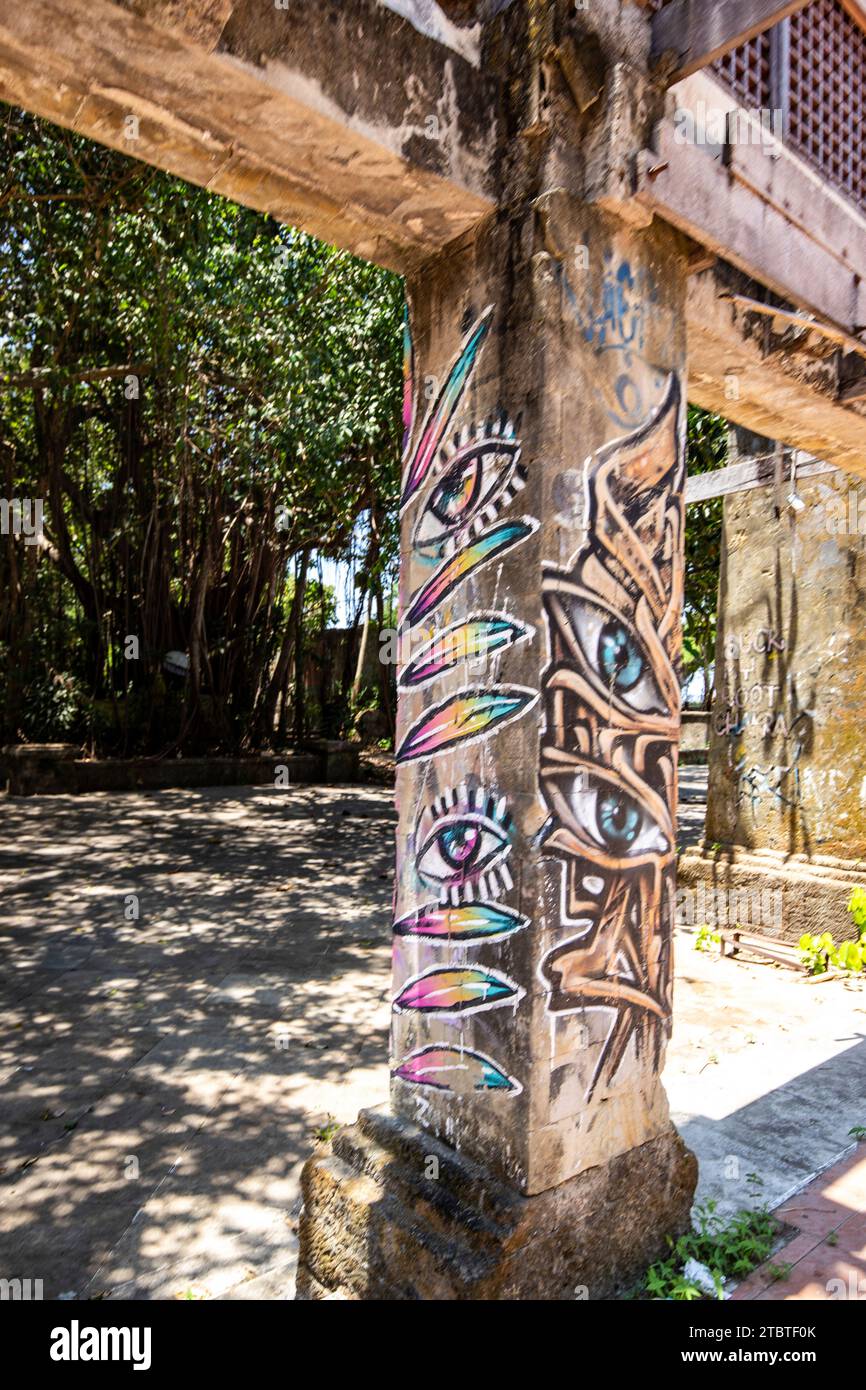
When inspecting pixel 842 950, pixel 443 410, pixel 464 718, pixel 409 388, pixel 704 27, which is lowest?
pixel 842 950

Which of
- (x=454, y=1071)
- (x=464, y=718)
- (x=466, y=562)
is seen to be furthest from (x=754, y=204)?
(x=454, y=1071)

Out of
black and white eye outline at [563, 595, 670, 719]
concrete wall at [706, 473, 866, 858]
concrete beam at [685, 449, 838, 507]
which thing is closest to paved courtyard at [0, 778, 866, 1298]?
concrete wall at [706, 473, 866, 858]

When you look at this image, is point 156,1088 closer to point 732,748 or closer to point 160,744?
point 732,748

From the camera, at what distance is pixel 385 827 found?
371 inches

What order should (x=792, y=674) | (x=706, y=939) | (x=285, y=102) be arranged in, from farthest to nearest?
(x=792, y=674), (x=706, y=939), (x=285, y=102)

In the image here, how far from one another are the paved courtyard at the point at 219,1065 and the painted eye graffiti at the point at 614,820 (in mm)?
→ 1221

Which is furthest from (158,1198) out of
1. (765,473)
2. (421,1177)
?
(765,473)

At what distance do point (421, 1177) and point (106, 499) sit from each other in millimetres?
11254

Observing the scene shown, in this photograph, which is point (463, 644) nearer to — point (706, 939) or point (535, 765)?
point (535, 765)

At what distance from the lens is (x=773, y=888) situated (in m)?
5.46

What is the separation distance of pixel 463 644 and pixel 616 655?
0.39 m

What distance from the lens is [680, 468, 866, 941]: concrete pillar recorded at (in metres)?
5.21

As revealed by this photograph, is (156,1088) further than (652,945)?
Yes

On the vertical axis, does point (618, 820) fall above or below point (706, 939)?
above
